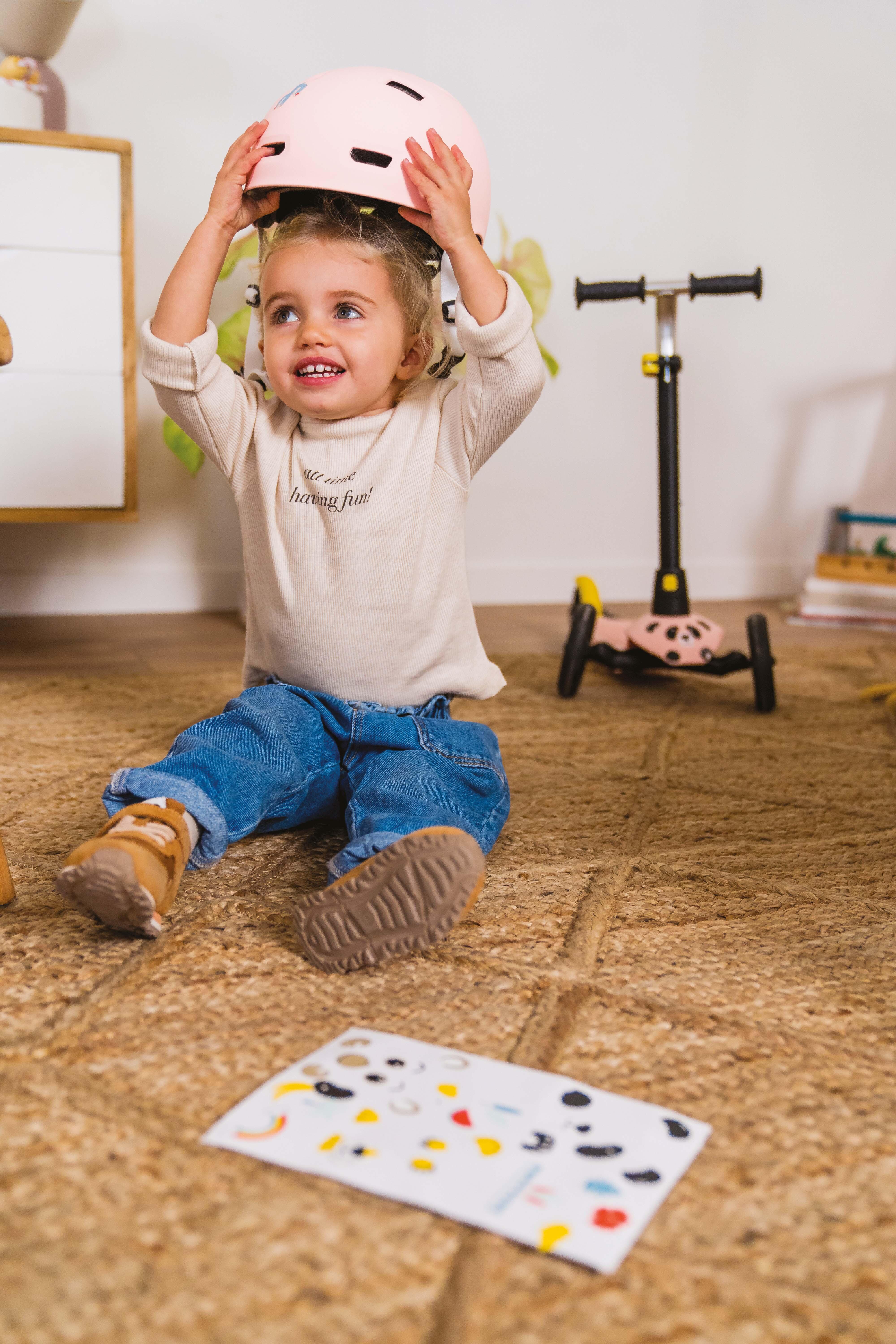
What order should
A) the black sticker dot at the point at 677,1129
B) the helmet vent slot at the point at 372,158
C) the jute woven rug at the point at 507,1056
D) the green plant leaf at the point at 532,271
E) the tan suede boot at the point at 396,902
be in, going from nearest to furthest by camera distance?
the jute woven rug at the point at 507,1056 < the black sticker dot at the point at 677,1129 < the tan suede boot at the point at 396,902 < the helmet vent slot at the point at 372,158 < the green plant leaf at the point at 532,271

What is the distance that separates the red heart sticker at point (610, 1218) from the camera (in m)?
0.50

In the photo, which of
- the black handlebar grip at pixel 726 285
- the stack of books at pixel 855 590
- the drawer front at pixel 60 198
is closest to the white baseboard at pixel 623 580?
the stack of books at pixel 855 590

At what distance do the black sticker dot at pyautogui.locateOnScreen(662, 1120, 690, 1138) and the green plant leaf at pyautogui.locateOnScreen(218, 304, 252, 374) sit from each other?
5.78 feet

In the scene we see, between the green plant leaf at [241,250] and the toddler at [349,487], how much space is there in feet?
3.26

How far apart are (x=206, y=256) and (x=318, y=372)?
0.15 m

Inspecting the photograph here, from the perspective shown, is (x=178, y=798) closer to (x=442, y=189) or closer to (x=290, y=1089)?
(x=290, y=1089)

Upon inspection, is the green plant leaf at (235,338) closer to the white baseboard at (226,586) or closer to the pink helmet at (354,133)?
the white baseboard at (226,586)

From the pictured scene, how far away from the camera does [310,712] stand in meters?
1.06

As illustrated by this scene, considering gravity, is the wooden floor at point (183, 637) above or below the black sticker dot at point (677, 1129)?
above

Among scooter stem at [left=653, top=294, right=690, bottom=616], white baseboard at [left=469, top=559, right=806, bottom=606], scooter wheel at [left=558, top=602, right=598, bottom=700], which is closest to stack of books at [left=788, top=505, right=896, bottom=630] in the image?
white baseboard at [left=469, top=559, right=806, bottom=606]

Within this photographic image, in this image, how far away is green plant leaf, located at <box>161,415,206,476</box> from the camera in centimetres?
216

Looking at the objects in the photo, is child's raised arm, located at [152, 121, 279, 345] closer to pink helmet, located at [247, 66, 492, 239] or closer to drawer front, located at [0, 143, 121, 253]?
pink helmet, located at [247, 66, 492, 239]

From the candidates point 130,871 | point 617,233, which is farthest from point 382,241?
point 617,233

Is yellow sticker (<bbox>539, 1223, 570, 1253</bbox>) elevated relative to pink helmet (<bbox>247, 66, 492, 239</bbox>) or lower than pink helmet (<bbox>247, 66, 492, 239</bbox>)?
lower
